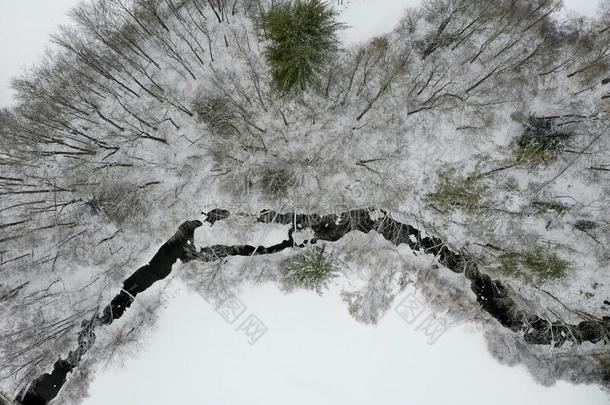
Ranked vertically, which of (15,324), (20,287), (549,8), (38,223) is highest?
(549,8)

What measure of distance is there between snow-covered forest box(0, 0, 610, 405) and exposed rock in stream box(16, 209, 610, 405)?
9cm

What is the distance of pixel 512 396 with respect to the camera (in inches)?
842

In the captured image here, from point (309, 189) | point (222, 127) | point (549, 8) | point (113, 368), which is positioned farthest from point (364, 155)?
point (113, 368)

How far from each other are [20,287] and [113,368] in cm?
606

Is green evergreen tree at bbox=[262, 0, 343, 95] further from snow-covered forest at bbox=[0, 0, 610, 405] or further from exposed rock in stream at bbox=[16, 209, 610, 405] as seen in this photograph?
exposed rock in stream at bbox=[16, 209, 610, 405]

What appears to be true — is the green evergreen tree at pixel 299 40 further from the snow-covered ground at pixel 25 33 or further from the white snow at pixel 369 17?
the snow-covered ground at pixel 25 33

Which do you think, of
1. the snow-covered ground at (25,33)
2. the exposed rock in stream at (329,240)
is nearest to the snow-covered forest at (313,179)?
the exposed rock in stream at (329,240)

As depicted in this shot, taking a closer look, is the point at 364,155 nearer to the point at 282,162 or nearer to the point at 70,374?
the point at 282,162

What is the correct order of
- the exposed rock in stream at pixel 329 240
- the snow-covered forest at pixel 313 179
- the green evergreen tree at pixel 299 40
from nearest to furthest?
the green evergreen tree at pixel 299 40, the snow-covered forest at pixel 313 179, the exposed rock in stream at pixel 329 240

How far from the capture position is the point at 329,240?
22.5 m

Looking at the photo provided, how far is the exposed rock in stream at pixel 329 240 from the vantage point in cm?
2212

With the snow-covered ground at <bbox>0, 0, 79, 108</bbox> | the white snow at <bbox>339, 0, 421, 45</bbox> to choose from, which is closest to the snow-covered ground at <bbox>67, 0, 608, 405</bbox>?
the white snow at <bbox>339, 0, 421, 45</bbox>

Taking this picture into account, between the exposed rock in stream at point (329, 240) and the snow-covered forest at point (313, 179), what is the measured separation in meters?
0.09

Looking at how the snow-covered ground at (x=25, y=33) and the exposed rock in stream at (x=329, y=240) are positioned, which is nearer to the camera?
the snow-covered ground at (x=25, y=33)
